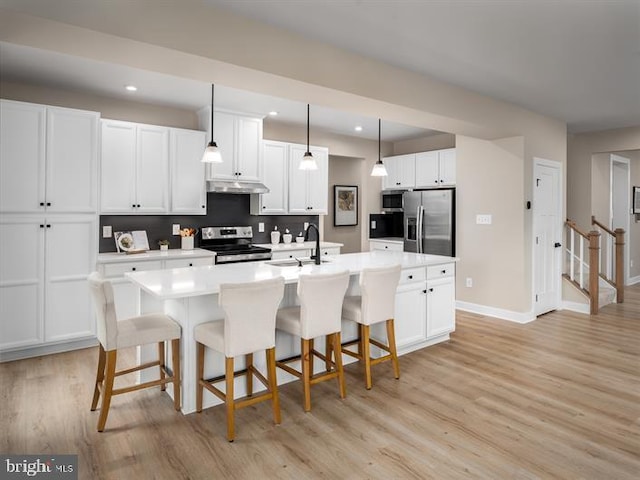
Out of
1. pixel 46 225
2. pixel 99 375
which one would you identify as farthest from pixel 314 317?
pixel 46 225

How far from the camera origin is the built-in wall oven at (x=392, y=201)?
23.0 feet

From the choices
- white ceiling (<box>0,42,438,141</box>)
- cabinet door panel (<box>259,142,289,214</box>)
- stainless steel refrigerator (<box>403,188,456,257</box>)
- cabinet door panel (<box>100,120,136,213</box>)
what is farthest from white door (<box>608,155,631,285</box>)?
cabinet door panel (<box>100,120,136,213</box>)

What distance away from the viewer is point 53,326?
155 inches

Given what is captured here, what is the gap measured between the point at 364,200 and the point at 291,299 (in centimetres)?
404

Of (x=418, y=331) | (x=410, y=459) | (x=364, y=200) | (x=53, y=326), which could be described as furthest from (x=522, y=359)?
(x=53, y=326)

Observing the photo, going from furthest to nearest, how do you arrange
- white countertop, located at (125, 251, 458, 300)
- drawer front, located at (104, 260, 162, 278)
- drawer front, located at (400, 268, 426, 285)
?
1. drawer front, located at (104, 260, 162, 278)
2. drawer front, located at (400, 268, 426, 285)
3. white countertop, located at (125, 251, 458, 300)

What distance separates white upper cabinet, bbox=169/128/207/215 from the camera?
15.6 ft

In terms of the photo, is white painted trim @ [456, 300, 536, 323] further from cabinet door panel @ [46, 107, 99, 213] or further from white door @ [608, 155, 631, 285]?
cabinet door panel @ [46, 107, 99, 213]

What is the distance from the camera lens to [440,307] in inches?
165

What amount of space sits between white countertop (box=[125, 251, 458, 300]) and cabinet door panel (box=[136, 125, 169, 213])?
161cm

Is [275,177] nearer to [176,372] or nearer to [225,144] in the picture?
[225,144]

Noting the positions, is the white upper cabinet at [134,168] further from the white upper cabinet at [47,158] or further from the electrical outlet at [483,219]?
the electrical outlet at [483,219]

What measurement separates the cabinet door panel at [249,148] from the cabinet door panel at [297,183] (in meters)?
0.57

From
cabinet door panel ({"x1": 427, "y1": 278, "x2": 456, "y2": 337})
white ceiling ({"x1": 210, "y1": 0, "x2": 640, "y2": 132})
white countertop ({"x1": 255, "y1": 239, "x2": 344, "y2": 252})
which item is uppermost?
white ceiling ({"x1": 210, "y1": 0, "x2": 640, "y2": 132})
